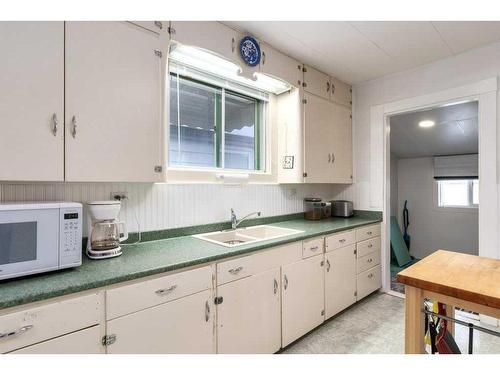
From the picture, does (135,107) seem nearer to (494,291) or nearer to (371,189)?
(494,291)

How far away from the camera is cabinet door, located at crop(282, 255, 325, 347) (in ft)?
6.15

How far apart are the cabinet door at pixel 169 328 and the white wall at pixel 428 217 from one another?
4.17 meters

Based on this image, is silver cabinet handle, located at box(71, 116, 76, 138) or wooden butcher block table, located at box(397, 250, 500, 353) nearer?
wooden butcher block table, located at box(397, 250, 500, 353)

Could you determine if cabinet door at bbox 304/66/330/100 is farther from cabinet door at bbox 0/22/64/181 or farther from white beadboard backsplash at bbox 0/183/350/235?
cabinet door at bbox 0/22/64/181

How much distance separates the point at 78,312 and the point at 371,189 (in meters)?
2.91

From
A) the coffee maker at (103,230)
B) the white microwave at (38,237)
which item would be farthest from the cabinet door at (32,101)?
the coffee maker at (103,230)

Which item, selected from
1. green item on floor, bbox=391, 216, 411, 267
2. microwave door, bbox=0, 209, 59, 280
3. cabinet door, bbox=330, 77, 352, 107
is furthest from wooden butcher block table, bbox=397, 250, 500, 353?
green item on floor, bbox=391, 216, 411, 267

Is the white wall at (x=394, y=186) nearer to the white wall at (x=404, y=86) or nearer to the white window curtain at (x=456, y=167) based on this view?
the white window curtain at (x=456, y=167)

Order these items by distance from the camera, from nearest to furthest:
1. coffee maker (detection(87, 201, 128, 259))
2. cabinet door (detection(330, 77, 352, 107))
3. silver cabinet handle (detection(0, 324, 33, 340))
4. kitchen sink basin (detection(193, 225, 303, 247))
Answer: silver cabinet handle (detection(0, 324, 33, 340)) < coffee maker (detection(87, 201, 128, 259)) < kitchen sink basin (detection(193, 225, 303, 247)) < cabinet door (detection(330, 77, 352, 107))

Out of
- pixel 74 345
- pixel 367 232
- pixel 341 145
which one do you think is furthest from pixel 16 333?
pixel 341 145

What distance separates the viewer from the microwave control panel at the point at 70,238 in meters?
1.17

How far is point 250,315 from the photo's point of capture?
1.64m

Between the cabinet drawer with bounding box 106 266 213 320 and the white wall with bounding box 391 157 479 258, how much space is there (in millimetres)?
4197

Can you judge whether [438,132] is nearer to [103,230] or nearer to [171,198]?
[171,198]
